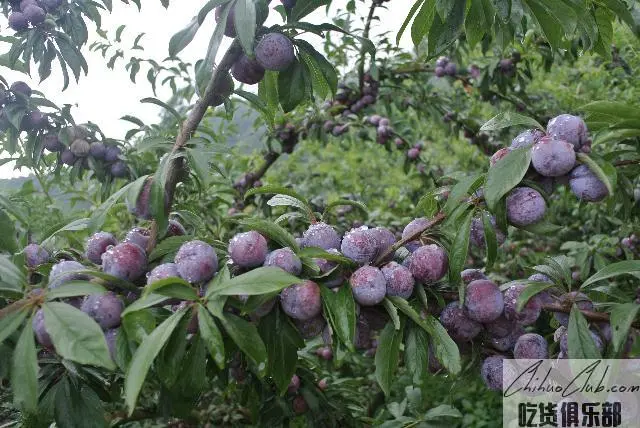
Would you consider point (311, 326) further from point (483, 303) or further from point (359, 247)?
point (483, 303)

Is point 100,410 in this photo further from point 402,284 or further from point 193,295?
point 402,284

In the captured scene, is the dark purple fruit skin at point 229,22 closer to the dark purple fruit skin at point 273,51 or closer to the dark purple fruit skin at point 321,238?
the dark purple fruit skin at point 273,51

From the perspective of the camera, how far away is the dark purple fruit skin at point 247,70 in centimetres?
102

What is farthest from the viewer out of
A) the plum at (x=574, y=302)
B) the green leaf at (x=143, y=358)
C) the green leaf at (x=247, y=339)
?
the plum at (x=574, y=302)

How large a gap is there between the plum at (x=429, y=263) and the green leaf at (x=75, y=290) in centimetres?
48

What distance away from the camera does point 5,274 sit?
0.75 meters

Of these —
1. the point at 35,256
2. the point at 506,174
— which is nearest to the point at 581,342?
the point at 506,174

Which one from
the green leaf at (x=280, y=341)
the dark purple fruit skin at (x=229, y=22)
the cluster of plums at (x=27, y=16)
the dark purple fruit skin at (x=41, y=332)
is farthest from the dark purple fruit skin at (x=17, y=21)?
the green leaf at (x=280, y=341)

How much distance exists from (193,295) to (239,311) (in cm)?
12

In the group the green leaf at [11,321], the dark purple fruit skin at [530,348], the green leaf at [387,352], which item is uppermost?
the green leaf at [11,321]

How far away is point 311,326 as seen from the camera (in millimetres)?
892

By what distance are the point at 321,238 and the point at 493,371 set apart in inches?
15.1

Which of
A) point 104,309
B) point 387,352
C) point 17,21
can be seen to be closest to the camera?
point 104,309

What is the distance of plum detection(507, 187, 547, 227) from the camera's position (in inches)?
33.1
